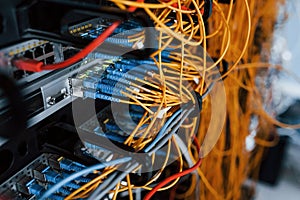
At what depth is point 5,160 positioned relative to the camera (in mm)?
502

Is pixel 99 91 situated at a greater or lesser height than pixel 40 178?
greater

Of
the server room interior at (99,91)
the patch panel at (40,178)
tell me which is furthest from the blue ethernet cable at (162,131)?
the patch panel at (40,178)

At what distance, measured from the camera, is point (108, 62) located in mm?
605

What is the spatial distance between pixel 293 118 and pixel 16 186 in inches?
65.1

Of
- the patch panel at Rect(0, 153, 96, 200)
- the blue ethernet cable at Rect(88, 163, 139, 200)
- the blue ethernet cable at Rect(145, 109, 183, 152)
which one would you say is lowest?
the patch panel at Rect(0, 153, 96, 200)

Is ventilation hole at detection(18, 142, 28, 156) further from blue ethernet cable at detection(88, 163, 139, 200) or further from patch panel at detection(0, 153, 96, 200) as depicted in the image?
blue ethernet cable at detection(88, 163, 139, 200)

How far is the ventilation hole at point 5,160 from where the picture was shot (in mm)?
488

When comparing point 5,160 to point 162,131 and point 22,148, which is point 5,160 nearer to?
point 22,148

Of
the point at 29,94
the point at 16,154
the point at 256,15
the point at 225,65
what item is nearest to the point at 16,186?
the point at 16,154

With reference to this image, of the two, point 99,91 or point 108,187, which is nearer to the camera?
point 108,187

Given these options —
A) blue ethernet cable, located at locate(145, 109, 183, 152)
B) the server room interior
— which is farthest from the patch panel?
blue ethernet cable, located at locate(145, 109, 183, 152)

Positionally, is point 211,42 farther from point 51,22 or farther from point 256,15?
point 51,22

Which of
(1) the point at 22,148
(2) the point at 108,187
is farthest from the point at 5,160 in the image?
(2) the point at 108,187

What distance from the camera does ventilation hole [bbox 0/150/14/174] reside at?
0.49m
